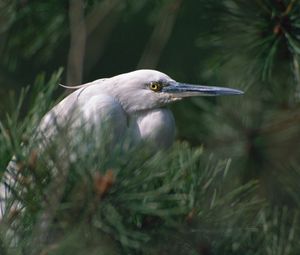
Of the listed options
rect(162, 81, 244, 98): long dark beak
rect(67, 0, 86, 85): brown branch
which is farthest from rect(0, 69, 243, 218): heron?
rect(67, 0, 86, 85): brown branch

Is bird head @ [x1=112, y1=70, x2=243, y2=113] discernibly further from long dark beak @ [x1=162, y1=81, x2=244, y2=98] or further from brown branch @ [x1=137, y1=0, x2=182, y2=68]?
brown branch @ [x1=137, y1=0, x2=182, y2=68]

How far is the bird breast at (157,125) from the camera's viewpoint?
2.00 meters

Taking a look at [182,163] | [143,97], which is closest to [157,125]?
[143,97]

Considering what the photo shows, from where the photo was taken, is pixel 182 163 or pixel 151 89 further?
pixel 151 89

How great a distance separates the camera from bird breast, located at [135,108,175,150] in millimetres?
1997

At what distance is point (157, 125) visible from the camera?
2.00 meters

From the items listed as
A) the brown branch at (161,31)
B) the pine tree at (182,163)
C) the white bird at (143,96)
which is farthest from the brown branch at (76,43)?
the brown branch at (161,31)

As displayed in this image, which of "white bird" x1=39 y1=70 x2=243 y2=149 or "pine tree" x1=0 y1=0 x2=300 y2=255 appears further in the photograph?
"white bird" x1=39 y1=70 x2=243 y2=149

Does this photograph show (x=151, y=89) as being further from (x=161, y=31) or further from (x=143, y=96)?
(x=161, y=31)

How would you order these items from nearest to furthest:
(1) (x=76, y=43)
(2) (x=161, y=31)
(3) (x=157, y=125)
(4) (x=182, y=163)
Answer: (4) (x=182, y=163), (1) (x=76, y=43), (3) (x=157, y=125), (2) (x=161, y=31)

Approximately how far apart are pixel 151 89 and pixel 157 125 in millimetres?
86

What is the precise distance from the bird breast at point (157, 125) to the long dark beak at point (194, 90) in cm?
6

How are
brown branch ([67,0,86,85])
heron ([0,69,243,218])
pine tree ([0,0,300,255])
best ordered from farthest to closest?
1. heron ([0,69,243,218])
2. brown branch ([67,0,86,85])
3. pine tree ([0,0,300,255])

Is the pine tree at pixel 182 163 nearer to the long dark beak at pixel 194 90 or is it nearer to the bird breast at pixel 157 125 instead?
the long dark beak at pixel 194 90
